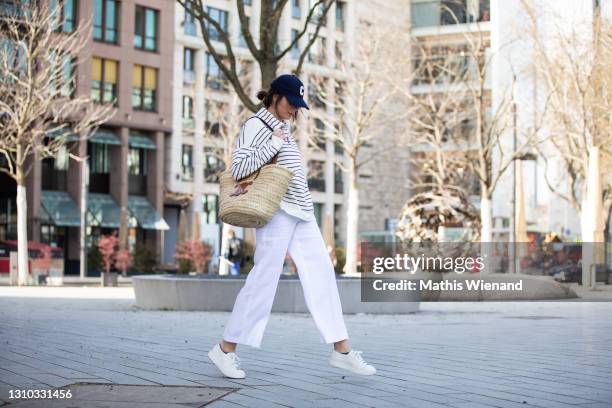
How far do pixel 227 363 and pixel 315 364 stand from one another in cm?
107

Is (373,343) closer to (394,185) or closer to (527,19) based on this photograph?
(527,19)

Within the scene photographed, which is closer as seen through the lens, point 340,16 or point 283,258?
point 283,258

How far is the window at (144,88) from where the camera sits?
177ft

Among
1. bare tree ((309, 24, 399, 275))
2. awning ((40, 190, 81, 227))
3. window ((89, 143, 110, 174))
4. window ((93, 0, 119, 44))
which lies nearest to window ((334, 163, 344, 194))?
window ((89, 143, 110, 174))

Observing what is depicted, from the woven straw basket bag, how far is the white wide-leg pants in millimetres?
157

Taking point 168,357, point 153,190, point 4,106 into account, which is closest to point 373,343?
point 168,357

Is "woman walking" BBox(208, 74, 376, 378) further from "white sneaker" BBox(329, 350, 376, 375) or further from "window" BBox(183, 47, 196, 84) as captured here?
"window" BBox(183, 47, 196, 84)

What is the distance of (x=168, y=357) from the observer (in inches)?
310

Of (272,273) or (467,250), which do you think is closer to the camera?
(272,273)

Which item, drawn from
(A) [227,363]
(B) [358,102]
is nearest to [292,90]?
(A) [227,363]

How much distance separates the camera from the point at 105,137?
51.9m

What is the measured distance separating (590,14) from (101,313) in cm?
2366

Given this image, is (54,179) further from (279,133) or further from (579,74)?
(279,133)

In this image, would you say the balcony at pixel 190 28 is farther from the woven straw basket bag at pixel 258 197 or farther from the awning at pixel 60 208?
the woven straw basket bag at pixel 258 197
